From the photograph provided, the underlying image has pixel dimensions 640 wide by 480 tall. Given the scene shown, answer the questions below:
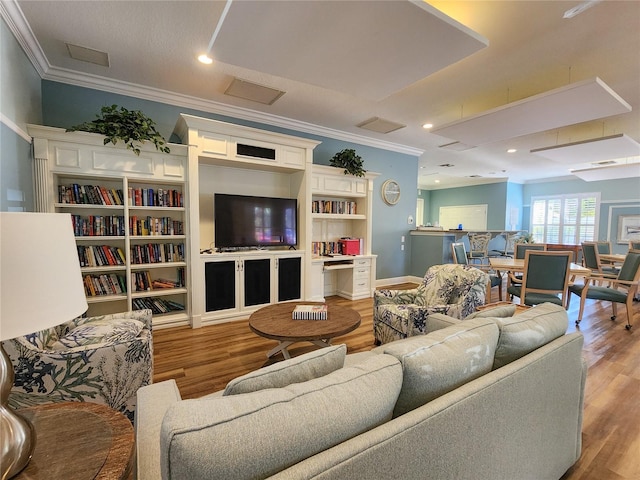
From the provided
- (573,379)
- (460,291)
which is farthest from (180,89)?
(573,379)

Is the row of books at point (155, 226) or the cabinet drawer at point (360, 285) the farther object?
the cabinet drawer at point (360, 285)

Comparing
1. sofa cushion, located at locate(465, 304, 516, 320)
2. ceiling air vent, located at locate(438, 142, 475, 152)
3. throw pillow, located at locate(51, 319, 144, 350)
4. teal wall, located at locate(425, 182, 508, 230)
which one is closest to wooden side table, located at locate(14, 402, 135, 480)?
throw pillow, located at locate(51, 319, 144, 350)

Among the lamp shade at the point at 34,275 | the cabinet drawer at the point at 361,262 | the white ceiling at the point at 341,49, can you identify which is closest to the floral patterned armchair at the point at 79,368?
the lamp shade at the point at 34,275

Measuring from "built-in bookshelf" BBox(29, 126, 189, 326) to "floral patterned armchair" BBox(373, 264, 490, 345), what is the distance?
7.71 ft

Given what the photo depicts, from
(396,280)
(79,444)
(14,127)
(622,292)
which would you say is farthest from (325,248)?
(79,444)

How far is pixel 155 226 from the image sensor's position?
140 inches

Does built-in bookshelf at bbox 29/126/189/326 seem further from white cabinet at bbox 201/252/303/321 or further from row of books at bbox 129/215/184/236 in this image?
white cabinet at bbox 201/252/303/321

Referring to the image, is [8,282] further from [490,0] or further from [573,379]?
[490,0]

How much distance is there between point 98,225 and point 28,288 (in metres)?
2.95

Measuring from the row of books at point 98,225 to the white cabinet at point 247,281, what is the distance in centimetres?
94

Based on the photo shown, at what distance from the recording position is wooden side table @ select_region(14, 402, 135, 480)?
2.69ft

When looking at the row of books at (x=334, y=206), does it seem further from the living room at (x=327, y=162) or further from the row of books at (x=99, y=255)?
the row of books at (x=99, y=255)

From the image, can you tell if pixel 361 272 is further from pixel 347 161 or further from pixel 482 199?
pixel 482 199

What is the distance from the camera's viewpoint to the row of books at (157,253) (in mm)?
3451
